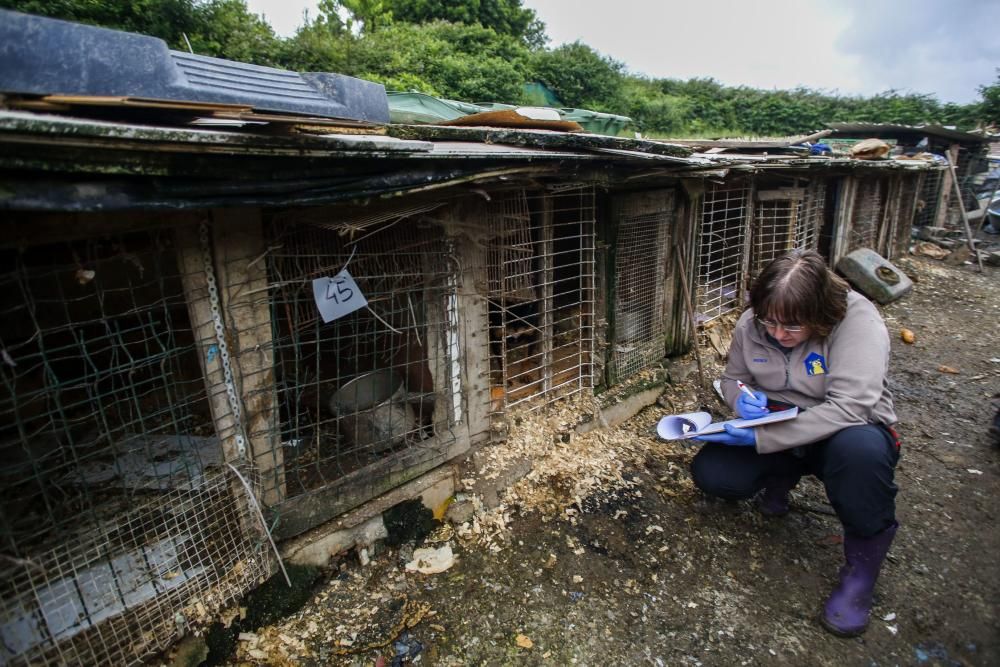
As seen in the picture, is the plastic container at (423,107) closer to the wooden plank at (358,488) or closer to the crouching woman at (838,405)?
the wooden plank at (358,488)

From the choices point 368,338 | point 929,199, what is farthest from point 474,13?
point 368,338

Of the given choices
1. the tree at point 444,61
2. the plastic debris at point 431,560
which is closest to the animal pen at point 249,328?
the plastic debris at point 431,560

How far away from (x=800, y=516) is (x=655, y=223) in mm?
2965

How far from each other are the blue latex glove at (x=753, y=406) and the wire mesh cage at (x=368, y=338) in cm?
189

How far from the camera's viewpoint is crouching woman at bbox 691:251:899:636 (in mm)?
2865

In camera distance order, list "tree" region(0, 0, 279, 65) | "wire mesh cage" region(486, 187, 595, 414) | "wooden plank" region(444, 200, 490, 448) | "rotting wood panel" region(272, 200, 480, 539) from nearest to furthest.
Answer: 1. "rotting wood panel" region(272, 200, 480, 539)
2. "wooden plank" region(444, 200, 490, 448)
3. "wire mesh cage" region(486, 187, 595, 414)
4. "tree" region(0, 0, 279, 65)

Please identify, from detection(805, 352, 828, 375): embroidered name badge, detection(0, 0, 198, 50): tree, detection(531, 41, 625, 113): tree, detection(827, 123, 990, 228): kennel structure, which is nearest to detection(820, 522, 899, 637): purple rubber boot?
detection(805, 352, 828, 375): embroidered name badge

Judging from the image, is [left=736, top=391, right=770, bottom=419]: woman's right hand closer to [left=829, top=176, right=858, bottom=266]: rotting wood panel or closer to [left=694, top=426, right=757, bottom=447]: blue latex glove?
[left=694, top=426, right=757, bottom=447]: blue latex glove

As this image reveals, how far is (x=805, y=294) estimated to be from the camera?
114 inches

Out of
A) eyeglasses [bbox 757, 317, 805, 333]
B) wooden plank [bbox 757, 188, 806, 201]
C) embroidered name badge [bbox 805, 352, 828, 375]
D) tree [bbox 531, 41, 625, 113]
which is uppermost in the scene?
tree [bbox 531, 41, 625, 113]

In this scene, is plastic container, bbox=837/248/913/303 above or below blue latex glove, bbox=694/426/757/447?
below

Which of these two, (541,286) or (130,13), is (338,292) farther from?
(130,13)

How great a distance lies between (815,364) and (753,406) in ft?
1.34

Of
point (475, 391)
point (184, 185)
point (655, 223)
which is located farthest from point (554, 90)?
point (184, 185)
